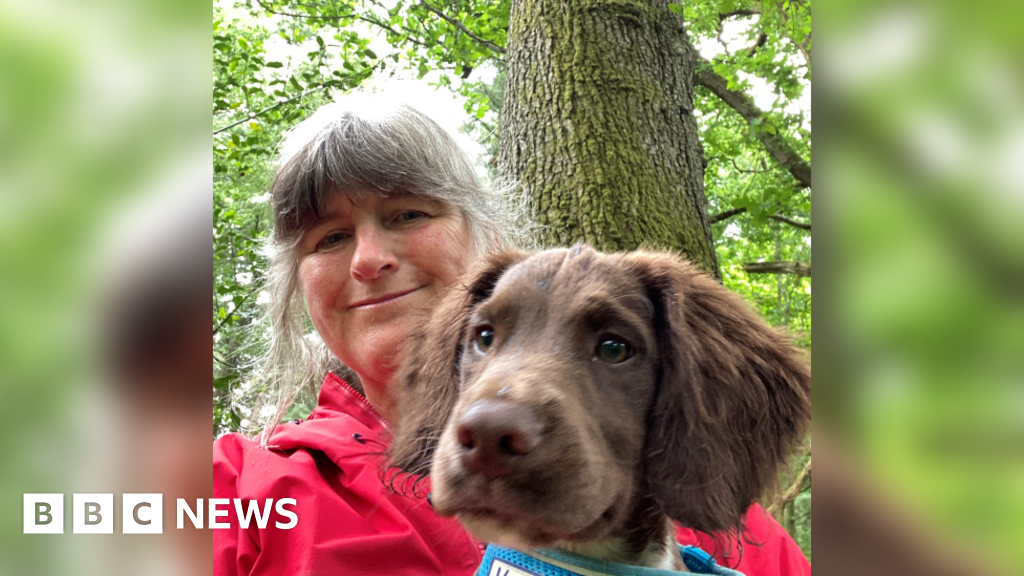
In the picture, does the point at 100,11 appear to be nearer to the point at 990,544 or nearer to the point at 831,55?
the point at 831,55

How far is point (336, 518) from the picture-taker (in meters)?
1.87

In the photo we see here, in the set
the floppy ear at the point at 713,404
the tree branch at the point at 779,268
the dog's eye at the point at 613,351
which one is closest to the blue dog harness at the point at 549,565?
the floppy ear at the point at 713,404

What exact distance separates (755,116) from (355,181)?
460 centimetres

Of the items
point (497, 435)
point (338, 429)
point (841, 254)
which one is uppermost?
point (841, 254)

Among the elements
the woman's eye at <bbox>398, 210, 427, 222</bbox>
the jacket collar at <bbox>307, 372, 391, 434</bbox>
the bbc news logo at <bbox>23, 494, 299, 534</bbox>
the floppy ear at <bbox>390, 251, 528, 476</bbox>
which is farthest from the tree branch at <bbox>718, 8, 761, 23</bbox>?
the bbc news logo at <bbox>23, 494, 299, 534</bbox>

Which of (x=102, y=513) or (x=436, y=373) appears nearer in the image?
(x=102, y=513)

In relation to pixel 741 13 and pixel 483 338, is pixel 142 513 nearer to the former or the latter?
pixel 483 338

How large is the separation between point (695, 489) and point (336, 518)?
3.14 feet

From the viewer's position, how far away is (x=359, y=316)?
89.7 inches

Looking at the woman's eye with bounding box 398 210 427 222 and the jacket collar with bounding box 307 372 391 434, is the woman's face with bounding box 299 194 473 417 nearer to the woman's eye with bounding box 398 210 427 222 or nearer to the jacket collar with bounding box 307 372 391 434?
the woman's eye with bounding box 398 210 427 222

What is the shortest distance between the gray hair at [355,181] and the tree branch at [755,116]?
123 inches

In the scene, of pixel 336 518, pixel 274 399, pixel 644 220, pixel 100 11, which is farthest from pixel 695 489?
pixel 274 399

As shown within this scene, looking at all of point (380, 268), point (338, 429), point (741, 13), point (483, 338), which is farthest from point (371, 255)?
point (741, 13)

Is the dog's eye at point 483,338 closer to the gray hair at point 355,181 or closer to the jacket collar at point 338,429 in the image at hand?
the jacket collar at point 338,429
